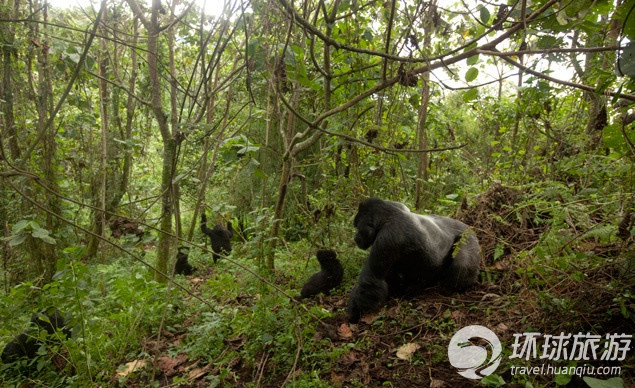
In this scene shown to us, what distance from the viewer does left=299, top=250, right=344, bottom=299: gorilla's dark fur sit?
3549 millimetres

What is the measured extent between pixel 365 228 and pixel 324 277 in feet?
2.07

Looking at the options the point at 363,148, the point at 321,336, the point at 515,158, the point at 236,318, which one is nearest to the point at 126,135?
the point at 363,148

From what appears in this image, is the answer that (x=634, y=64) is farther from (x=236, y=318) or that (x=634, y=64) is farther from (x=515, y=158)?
(x=515, y=158)

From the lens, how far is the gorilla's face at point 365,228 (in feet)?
10.9

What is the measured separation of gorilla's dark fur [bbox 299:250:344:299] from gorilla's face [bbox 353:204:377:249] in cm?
33

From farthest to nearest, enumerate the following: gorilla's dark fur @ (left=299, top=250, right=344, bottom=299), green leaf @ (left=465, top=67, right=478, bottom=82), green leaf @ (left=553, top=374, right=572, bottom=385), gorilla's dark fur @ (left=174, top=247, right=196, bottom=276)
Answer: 1. gorilla's dark fur @ (left=174, top=247, right=196, bottom=276)
2. gorilla's dark fur @ (left=299, top=250, right=344, bottom=299)
3. green leaf @ (left=465, top=67, right=478, bottom=82)
4. green leaf @ (left=553, top=374, right=572, bottom=385)

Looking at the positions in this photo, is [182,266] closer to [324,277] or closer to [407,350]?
[324,277]

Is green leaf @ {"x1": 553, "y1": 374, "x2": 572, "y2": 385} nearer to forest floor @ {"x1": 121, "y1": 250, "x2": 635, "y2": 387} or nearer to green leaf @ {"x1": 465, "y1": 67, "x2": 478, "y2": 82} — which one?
forest floor @ {"x1": 121, "y1": 250, "x2": 635, "y2": 387}

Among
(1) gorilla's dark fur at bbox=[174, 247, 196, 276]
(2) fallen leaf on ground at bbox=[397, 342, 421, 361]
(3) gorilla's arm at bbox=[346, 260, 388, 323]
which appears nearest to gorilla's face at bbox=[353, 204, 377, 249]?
(3) gorilla's arm at bbox=[346, 260, 388, 323]

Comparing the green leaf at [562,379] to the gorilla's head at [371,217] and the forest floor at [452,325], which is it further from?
the gorilla's head at [371,217]

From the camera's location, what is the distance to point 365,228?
10.9 feet

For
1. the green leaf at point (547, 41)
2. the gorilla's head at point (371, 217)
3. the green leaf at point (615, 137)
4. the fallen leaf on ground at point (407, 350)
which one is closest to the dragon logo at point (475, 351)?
the fallen leaf on ground at point (407, 350)

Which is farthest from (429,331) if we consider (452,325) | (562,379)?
(562,379)

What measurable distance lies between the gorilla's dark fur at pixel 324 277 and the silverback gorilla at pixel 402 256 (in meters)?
0.34
